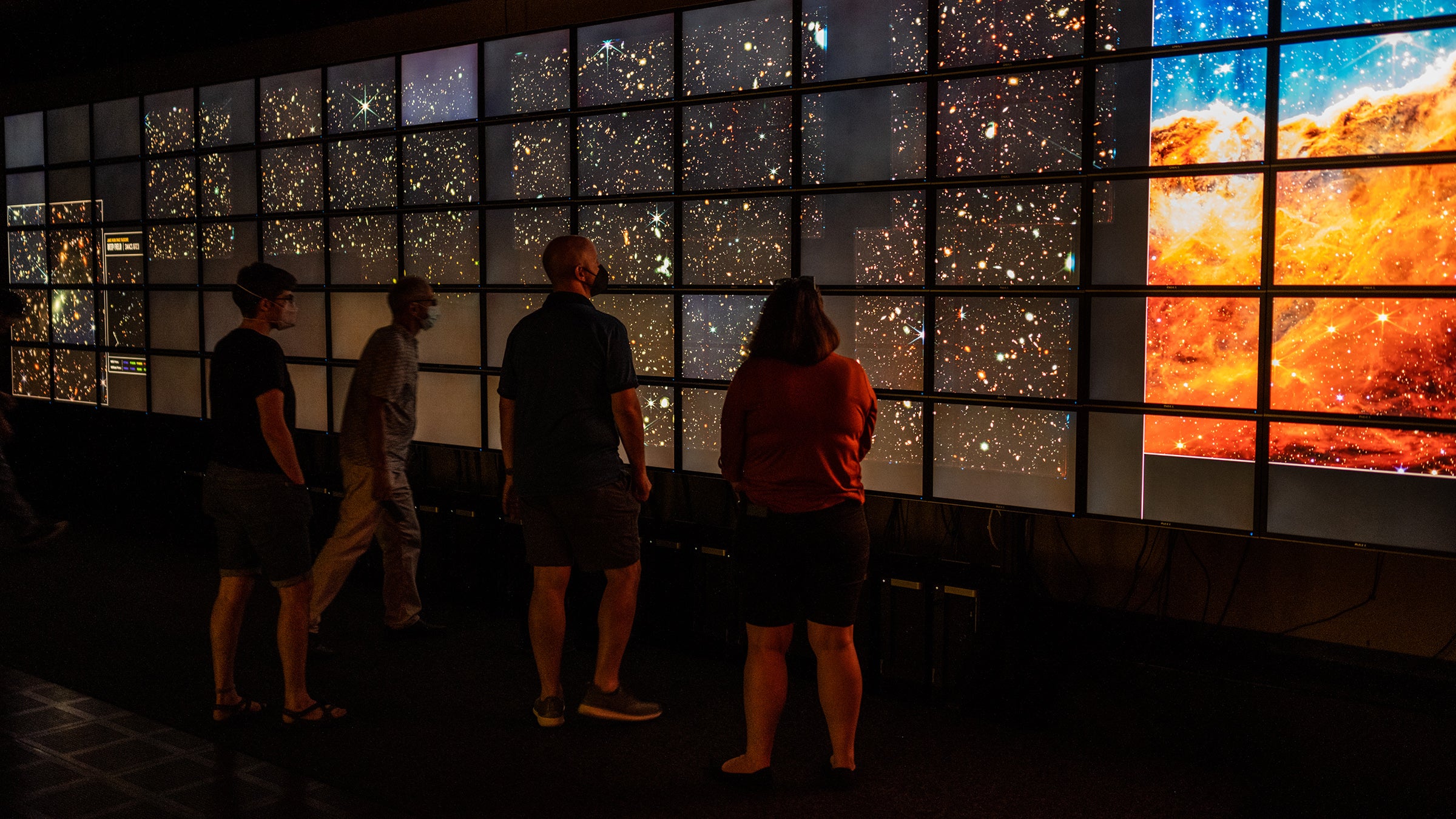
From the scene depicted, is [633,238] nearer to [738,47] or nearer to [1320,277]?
[738,47]

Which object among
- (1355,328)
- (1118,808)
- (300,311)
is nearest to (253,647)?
(300,311)

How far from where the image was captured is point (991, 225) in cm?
352

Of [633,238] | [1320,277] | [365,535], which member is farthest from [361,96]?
[1320,277]

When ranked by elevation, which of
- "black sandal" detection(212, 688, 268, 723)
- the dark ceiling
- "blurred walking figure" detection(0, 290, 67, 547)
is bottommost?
"black sandal" detection(212, 688, 268, 723)

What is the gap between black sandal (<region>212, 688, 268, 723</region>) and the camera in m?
3.24

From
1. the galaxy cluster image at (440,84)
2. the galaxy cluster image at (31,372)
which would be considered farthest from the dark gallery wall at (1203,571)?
the galaxy cluster image at (31,372)

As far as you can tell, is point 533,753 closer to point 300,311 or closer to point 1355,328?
point 1355,328

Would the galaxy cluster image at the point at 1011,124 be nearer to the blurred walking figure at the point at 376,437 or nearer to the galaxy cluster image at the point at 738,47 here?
the galaxy cluster image at the point at 738,47

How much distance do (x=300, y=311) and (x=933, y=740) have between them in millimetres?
3895

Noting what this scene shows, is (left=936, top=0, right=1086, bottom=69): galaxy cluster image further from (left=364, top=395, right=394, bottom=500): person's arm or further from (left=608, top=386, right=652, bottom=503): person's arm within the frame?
(left=364, top=395, right=394, bottom=500): person's arm

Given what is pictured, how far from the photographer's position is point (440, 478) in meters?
5.38

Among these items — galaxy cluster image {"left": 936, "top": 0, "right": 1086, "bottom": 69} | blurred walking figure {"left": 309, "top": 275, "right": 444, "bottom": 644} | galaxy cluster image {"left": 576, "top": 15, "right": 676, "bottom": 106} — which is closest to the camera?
galaxy cluster image {"left": 936, "top": 0, "right": 1086, "bottom": 69}

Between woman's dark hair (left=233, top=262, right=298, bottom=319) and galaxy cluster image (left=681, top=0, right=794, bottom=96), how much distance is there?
176 cm

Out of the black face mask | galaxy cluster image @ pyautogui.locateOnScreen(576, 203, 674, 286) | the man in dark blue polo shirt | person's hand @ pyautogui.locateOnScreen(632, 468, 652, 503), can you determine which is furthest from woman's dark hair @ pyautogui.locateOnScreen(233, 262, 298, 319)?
galaxy cluster image @ pyautogui.locateOnScreen(576, 203, 674, 286)
